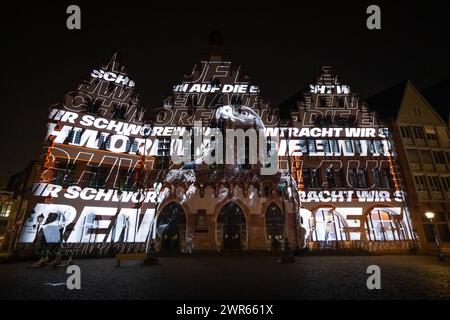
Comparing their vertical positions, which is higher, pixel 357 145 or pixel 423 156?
pixel 357 145

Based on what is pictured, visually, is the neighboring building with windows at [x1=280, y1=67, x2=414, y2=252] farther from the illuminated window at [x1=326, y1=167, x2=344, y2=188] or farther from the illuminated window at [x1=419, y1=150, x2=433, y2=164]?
the illuminated window at [x1=419, y1=150, x2=433, y2=164]

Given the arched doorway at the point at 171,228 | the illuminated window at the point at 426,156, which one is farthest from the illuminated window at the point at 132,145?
the illuminated window at the point at 426,156

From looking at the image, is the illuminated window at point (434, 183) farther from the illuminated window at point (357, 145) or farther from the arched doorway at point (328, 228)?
the arched doorway at point (328, 228)

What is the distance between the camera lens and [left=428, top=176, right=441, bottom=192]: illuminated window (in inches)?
1041

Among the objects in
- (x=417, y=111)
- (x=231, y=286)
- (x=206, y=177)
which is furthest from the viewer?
(x=417, y=111)

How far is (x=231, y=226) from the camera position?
23.2m

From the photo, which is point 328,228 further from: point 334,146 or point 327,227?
point 334,146

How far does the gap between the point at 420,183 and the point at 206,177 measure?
885 inches

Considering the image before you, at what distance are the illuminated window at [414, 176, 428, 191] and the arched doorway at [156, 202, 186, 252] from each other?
2416cm

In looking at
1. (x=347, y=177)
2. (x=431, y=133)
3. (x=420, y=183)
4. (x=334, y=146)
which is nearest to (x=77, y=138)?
(x=334, y=146)

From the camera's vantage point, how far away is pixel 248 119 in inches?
996

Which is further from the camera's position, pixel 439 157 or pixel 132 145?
pixel 439 157

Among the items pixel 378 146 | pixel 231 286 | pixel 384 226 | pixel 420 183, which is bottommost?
pixel 231 286
